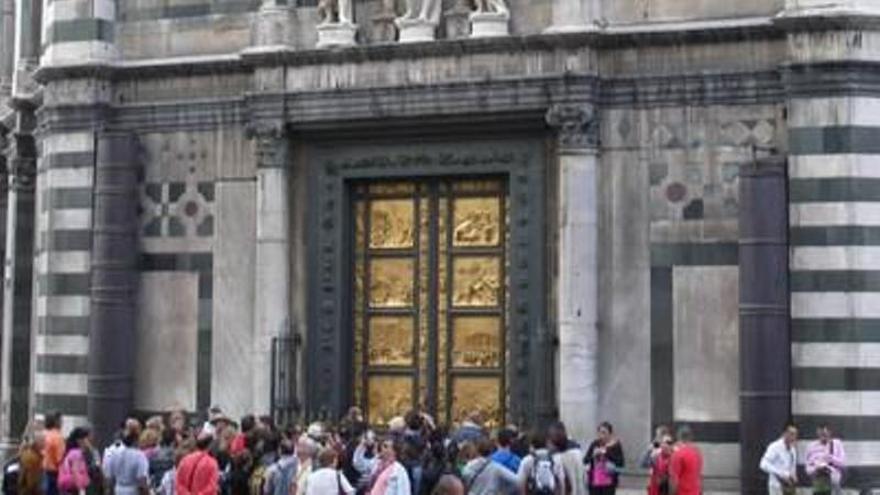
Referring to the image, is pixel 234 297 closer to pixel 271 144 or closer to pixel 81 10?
pixel 271 144

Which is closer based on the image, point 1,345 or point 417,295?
point 417,295

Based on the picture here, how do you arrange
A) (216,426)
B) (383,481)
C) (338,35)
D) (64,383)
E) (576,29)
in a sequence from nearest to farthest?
(383,481) < (216,426) < (576,29) < (338,35) < (64,383)

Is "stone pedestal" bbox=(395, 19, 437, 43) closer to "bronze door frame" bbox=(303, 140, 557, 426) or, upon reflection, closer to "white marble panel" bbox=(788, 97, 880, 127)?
"bronze door frame" bbox=(303, 140, 557, 426)

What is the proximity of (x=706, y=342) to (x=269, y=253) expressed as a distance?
6.38 meters

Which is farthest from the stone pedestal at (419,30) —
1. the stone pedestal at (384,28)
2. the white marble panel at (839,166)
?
the white marble panel at (839,166)

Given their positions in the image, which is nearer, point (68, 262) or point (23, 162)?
point (68, 262)

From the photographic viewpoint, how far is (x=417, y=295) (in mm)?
23859

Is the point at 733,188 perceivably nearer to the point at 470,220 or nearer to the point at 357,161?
the point at 470,220

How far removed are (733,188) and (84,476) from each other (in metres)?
8.91

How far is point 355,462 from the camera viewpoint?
60.6 feet

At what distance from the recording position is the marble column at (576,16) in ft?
73.7

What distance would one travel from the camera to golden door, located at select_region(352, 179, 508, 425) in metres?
23.4

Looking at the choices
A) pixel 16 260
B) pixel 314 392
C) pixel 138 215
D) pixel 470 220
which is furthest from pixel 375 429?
pixel 16 260

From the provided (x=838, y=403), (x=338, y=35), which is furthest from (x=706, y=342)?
(x=338, y=35)
